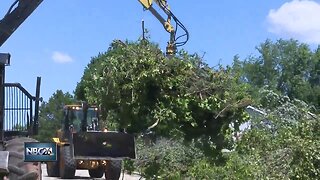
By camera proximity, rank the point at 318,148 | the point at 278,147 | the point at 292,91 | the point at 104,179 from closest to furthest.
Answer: the point at 318,148, the point at 278,147, the point at 104,179, the point at 292,91

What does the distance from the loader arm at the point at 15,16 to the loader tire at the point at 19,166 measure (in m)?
1.65

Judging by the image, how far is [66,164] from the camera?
26438 mm

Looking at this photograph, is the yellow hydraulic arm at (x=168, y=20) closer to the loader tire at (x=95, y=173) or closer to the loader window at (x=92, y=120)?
the loader window at (x=92, y=120)

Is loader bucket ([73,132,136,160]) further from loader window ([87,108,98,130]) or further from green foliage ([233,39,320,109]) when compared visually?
green foliage ([233,39,320,109])

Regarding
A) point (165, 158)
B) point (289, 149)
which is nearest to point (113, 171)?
point (165, 158)

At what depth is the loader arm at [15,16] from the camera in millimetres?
12203

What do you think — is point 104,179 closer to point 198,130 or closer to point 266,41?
point 198,130

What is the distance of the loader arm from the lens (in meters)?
12.2

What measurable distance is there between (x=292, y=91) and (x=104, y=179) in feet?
154

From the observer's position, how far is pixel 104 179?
2734 cm

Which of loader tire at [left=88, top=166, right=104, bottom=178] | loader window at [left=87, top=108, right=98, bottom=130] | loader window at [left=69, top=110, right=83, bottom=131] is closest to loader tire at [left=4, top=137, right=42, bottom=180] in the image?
loader window at [left=87, top=108, right=98, bottom=130]

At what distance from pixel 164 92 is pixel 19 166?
9.79 ft

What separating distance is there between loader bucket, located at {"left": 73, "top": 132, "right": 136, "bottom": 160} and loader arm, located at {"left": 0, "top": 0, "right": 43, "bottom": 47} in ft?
7.69

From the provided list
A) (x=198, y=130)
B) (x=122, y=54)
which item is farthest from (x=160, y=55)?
(x=198, y=130)
